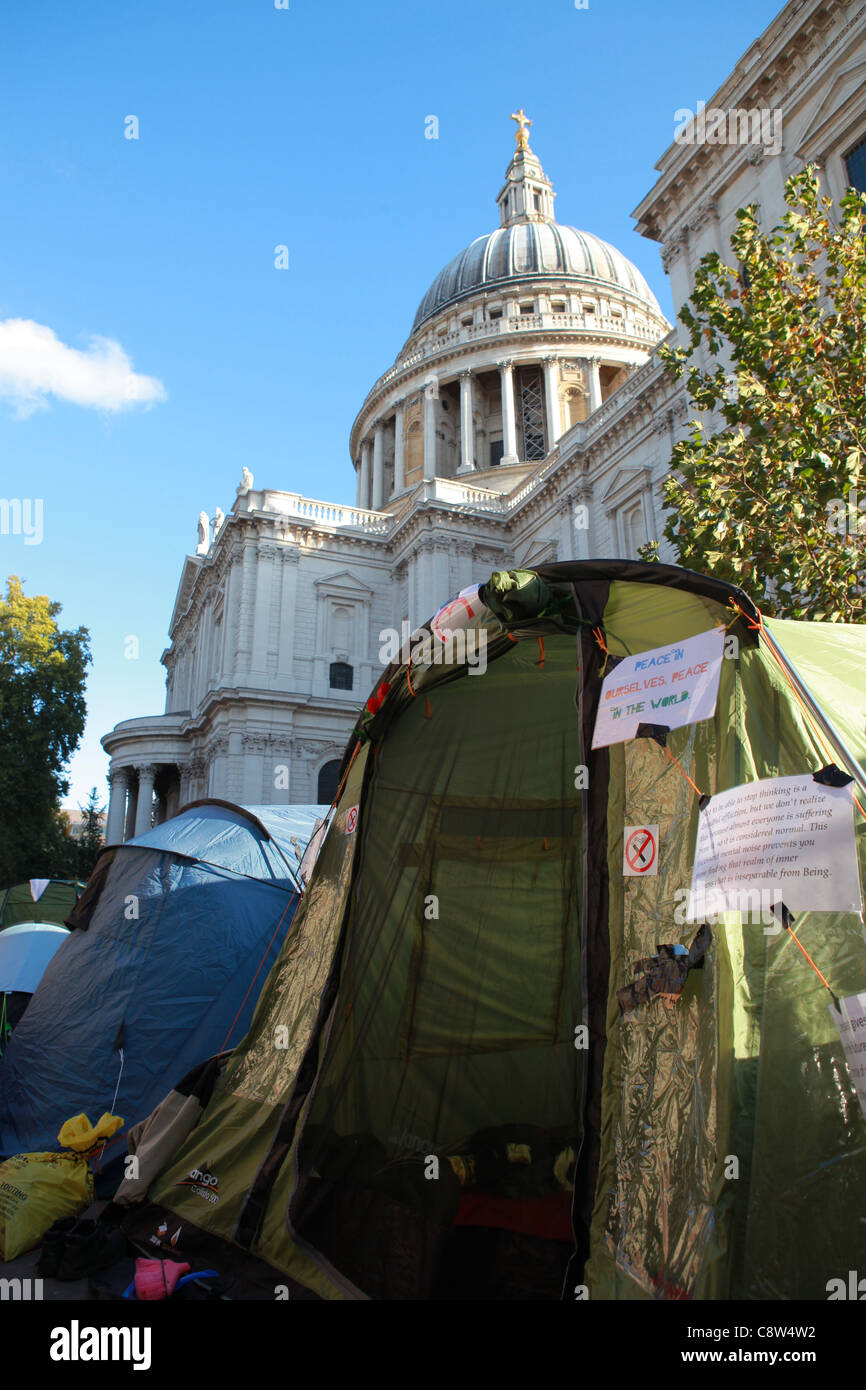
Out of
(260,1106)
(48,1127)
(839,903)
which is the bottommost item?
(48,1127)

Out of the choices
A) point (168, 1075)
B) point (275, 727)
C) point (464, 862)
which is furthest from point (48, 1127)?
point (275, 727)

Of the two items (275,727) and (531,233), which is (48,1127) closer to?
(275,727)

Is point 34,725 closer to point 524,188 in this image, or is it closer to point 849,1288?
point 849,1288

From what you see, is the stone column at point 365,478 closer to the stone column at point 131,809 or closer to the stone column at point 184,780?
the stone column at point 184,780

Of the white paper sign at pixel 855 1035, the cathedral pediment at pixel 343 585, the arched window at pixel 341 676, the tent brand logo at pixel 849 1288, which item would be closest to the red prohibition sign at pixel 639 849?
the white paper sign at pixel 855 1035

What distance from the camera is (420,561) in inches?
1325

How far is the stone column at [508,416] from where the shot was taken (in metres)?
41.2

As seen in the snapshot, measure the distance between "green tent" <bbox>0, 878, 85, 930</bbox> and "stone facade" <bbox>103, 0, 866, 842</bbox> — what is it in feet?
51.1

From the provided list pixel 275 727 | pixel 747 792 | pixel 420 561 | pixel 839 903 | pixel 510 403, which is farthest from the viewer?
pixel 510 403

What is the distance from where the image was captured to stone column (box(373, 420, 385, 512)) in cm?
4700

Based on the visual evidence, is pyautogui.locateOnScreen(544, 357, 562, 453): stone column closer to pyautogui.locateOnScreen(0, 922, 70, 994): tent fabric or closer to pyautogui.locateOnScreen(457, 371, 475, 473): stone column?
pyautogui.locateOnScreen(457, 371, 475, 473): stone column

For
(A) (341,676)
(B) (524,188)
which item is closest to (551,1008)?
(A) (341,676)
